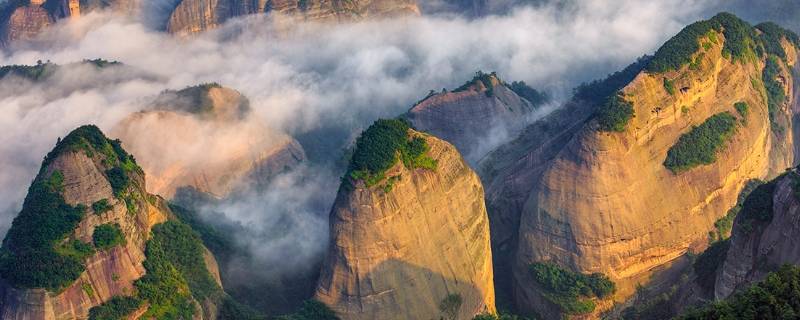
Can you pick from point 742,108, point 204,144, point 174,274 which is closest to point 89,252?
point 174,274

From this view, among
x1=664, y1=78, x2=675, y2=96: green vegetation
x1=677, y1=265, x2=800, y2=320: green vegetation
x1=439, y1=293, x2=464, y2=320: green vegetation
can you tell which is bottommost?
x1=439, y1=293, x2=464, y2=320: green vegetation

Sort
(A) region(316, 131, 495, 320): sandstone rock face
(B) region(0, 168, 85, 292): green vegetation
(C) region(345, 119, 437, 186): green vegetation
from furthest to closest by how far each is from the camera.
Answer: (C) region(345, 119, 437, 186): green vegetation < (A) region(316, 131, 495, 320): sandstone rock face < (B) region(0, 168, 85, 292): green vegetation

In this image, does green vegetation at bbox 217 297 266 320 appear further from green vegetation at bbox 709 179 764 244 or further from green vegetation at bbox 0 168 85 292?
green vegetation at bbox 709 179 764 244

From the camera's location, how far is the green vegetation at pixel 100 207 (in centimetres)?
5094

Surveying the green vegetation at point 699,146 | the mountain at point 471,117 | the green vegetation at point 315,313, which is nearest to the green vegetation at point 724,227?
the green vegetation at point 699,146

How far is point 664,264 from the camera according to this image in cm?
6053

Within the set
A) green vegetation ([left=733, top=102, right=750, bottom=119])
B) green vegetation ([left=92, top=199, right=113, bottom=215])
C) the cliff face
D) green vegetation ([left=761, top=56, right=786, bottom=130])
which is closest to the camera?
green vegetation ([left=92, top=199, right=113, bottom=215])

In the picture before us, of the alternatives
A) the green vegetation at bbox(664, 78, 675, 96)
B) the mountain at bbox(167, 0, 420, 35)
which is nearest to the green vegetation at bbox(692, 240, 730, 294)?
the green vegetation at bbox(664, 78, 675, 96)

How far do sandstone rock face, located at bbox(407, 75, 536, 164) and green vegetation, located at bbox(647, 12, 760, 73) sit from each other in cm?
1870

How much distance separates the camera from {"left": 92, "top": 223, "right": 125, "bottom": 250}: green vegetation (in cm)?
5012

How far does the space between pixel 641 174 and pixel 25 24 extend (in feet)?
320

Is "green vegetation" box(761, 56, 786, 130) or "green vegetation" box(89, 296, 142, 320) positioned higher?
"green vegetation" box(761, 56, 786, 130)

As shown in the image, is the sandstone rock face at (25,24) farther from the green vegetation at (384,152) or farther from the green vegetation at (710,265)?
the green vegetation at (710,265)

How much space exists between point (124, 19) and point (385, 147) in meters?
88.7
